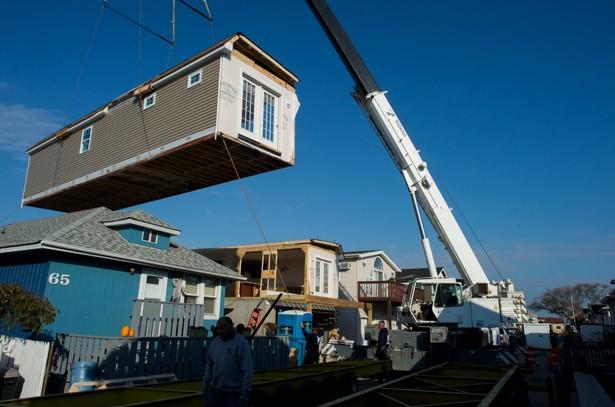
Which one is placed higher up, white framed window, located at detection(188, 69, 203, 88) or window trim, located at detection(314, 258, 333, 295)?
white framed window, located at detection(188, 69, 203, 88)

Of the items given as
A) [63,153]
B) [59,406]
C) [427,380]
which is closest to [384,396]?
[427,380]

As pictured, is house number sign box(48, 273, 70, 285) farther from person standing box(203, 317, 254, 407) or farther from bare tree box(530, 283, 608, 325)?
bare tree box(530, 283, 608, 325)

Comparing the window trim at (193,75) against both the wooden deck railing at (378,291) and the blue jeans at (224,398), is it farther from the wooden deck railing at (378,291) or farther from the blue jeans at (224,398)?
the wooden deck railing at (378,291)

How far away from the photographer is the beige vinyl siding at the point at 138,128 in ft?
46.5

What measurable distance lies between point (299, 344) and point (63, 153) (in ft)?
42.1

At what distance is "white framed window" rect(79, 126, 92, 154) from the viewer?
60.7 ft

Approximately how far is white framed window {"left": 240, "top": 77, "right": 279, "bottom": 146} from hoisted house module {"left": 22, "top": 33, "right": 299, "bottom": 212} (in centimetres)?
3

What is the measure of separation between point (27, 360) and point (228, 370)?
6.19 metres

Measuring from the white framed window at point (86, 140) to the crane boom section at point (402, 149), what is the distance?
10.1m

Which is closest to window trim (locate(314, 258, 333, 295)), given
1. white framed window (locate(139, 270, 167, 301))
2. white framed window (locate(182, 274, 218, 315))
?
white framed window (locate(182, 274, 218, 315))

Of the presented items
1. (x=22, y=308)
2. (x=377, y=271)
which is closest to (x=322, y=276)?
(x=377, y=271)

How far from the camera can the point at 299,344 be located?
651 inches

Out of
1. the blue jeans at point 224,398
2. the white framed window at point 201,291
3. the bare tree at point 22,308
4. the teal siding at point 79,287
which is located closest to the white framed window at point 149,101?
the teal siding at point 79,287

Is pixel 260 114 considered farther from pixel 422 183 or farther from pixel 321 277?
pixel 321 277
